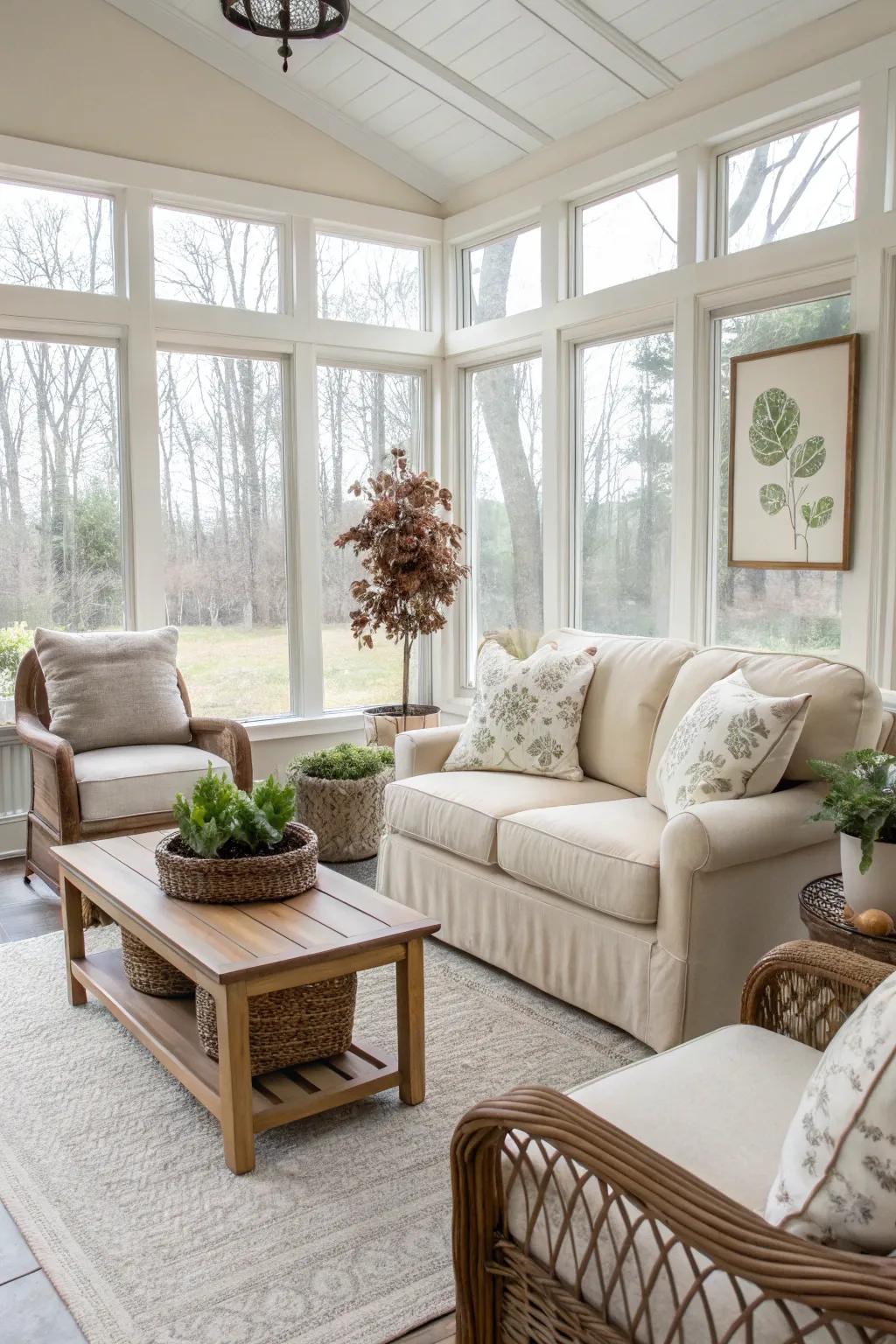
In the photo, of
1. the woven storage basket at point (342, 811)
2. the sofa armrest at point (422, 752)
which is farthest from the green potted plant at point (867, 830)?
the woven storage basket at point (342, 811)

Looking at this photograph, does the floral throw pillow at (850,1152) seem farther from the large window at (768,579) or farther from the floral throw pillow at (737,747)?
the large window at (768,579)

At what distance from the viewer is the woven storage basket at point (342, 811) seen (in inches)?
173

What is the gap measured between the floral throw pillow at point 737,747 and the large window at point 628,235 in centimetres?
225

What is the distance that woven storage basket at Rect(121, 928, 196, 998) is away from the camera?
2.80 meters

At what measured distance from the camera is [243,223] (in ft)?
16.3

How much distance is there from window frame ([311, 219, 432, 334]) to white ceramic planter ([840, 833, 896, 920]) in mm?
3793

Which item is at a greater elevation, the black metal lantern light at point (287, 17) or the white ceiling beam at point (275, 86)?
the white ceiling beam at point (275, 86)

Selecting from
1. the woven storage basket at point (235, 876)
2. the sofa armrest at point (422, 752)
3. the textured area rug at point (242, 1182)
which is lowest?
the textured area rug at point (242, 1182)

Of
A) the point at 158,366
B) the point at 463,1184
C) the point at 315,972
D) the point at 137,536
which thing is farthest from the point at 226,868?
the point at 158,366

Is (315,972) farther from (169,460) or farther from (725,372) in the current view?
(169,460)

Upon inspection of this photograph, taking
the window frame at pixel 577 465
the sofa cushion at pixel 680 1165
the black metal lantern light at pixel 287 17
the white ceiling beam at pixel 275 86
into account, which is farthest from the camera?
the window frame at pixel 577 465

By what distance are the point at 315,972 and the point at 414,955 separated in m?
0.27

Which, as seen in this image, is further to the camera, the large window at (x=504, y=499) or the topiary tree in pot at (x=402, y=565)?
the large window at (x=504, y=499)

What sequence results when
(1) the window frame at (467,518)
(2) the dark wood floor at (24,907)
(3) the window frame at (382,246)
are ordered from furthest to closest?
1. (1) the window frame at (467,518)
2. (3) the window frame at (382,246)
3. (2) the dark wood floor at (24,907)
